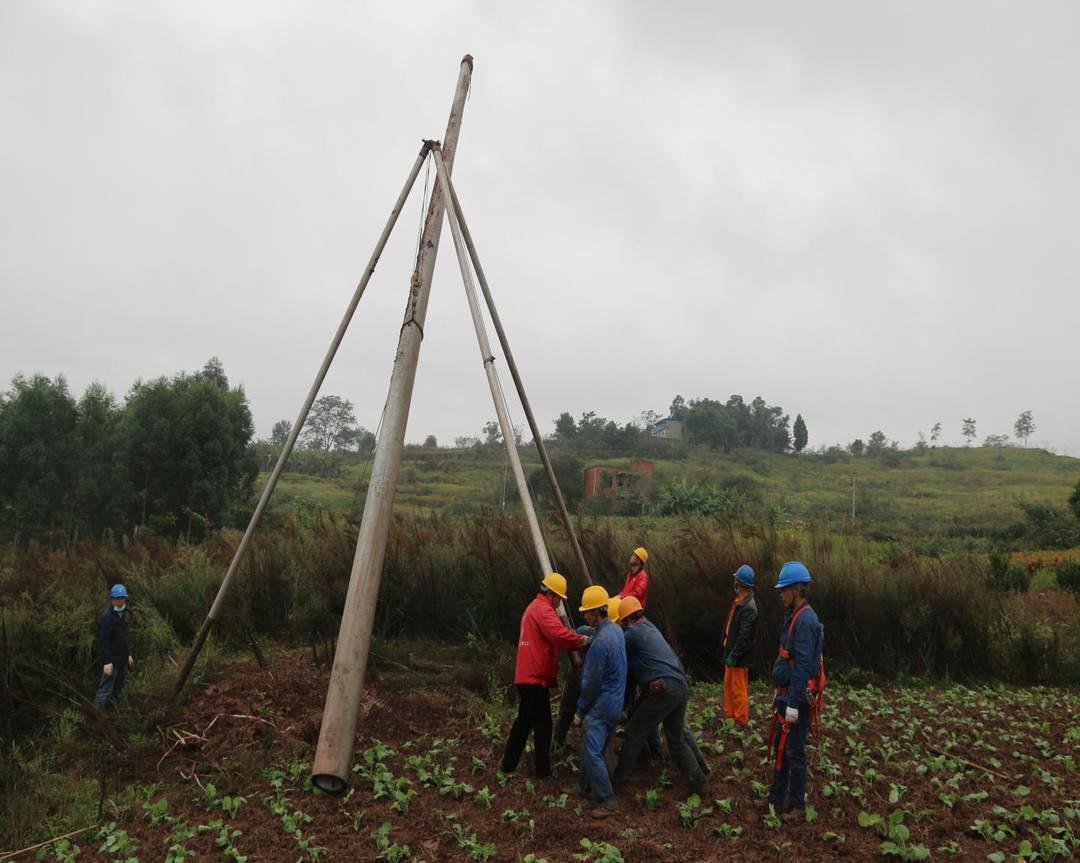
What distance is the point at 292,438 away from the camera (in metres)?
8.16

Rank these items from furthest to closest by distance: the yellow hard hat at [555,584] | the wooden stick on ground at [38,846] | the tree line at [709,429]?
the tree line at [709,429] < the yellow hard hat at [555,584] < the wooden stick on ground at [38,846]

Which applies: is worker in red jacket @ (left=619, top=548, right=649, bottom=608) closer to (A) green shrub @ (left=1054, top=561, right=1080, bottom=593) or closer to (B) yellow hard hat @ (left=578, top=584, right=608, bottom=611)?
(B) yellow hard hat @ (left=578, top=584, right=608, bottom=611)

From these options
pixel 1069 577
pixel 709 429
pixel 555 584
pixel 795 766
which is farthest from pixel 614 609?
pixel 709 429

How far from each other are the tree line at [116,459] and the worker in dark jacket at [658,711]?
112 ft

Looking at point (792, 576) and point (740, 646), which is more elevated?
point (792, 576)

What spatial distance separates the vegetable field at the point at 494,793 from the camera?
564 cm

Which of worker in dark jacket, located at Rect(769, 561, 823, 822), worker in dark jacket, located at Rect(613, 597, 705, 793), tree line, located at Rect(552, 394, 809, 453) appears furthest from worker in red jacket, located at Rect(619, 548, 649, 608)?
tree line, located at Rect(552, 394, 809, 453)

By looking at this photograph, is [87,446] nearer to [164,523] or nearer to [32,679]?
[164,523]

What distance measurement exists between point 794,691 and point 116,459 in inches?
1570

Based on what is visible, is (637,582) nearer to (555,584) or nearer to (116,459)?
(555,584)

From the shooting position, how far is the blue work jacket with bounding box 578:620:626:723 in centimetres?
648

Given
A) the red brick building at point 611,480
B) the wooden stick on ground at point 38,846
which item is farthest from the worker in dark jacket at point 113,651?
the red brick building at point 611,480

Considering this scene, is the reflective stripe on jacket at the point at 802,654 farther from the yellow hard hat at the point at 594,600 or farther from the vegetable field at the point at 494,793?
the yellow hard hat at the point at 594,600

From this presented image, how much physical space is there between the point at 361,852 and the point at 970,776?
561 centimetres
